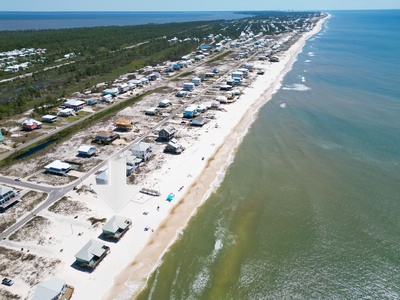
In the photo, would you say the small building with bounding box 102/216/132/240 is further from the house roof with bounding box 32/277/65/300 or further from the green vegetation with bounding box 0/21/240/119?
the green vegetation with bounding box 0/21/240/119

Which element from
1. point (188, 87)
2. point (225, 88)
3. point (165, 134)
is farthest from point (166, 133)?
A: point (225, 88)

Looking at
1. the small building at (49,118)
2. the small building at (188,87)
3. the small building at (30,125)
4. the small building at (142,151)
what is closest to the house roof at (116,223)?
the small building at (142,151)

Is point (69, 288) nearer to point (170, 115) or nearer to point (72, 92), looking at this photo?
point (170, 115)

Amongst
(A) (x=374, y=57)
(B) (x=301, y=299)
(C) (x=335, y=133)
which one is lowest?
(B) (x=301, y=299)

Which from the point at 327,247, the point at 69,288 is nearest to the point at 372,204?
the point at 327,247

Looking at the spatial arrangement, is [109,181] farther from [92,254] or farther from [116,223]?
[92,254]
